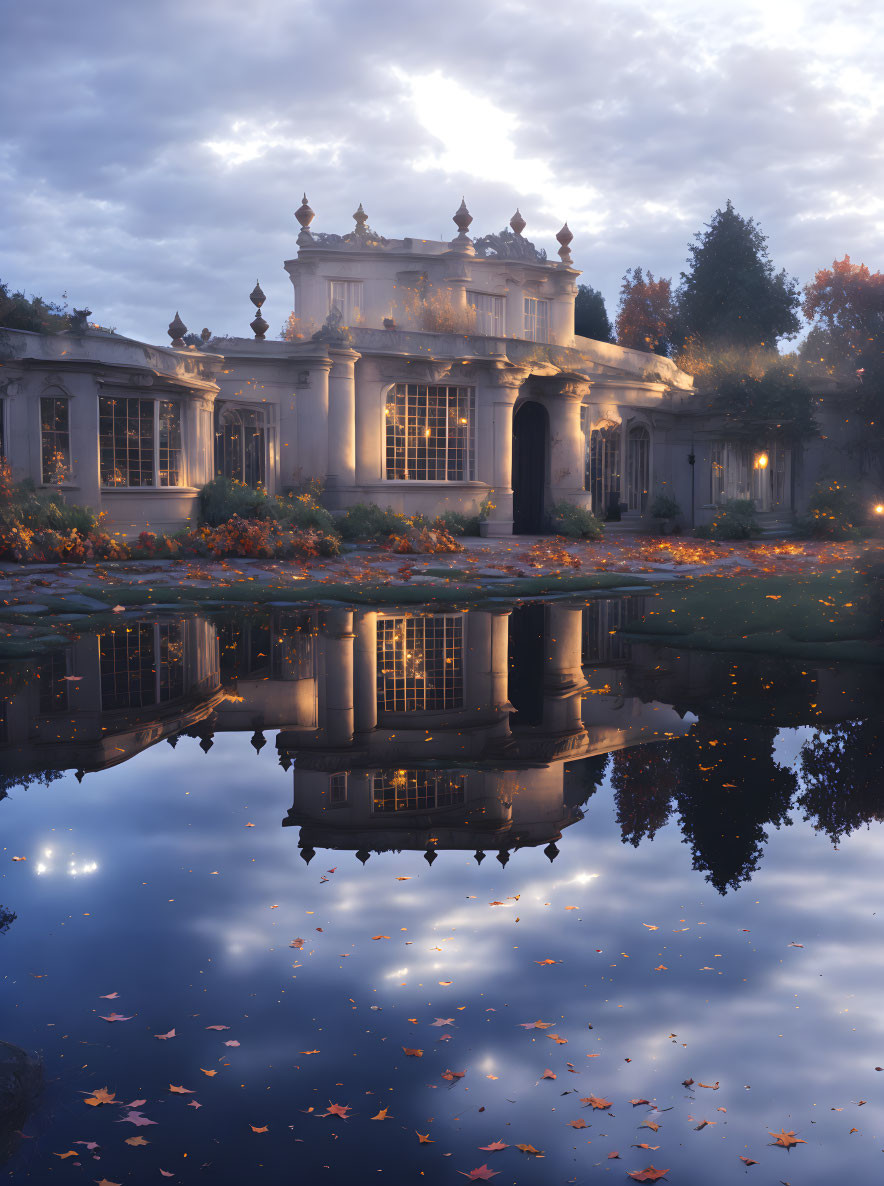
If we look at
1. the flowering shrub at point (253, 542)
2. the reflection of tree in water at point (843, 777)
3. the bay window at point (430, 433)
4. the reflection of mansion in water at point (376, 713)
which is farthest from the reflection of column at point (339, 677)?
the bay window at point (430, 433)

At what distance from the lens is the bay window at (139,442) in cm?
2070

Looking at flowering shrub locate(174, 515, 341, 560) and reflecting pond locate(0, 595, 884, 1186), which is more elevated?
flowering shrub locate(174, 515, 341, 560)

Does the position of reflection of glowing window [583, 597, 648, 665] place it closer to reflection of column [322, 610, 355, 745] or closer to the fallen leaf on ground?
reflection of column [322, 610, 355, 745]

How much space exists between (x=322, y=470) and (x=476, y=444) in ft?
13.9

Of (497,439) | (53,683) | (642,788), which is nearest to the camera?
(642,788)

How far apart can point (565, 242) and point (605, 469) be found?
7.28 m

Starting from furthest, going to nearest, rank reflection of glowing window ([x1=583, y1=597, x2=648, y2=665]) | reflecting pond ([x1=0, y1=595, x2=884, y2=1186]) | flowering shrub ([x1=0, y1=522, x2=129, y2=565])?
flowering shrub ([x1=0, y1=522, x2=129, y2=565]) → reflection of glowing window ([x1=583, y1=597, x2=648, y2=665]) → reflecting pond ([x1=0, y1=595, x2=884, y2=1186])

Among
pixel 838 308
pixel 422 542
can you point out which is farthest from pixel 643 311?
pixel 422 542

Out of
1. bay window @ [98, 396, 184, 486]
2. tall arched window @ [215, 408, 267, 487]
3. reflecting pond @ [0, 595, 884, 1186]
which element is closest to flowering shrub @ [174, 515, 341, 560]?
bay window @ [98, 396, 184, 486]

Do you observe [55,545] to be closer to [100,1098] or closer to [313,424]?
[313,424]

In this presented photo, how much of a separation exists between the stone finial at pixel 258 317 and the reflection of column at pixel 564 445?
7.76m

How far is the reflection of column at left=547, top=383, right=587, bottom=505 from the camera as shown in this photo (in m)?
28.1

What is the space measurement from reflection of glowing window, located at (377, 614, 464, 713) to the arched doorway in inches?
622

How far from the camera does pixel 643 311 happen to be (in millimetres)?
55156
